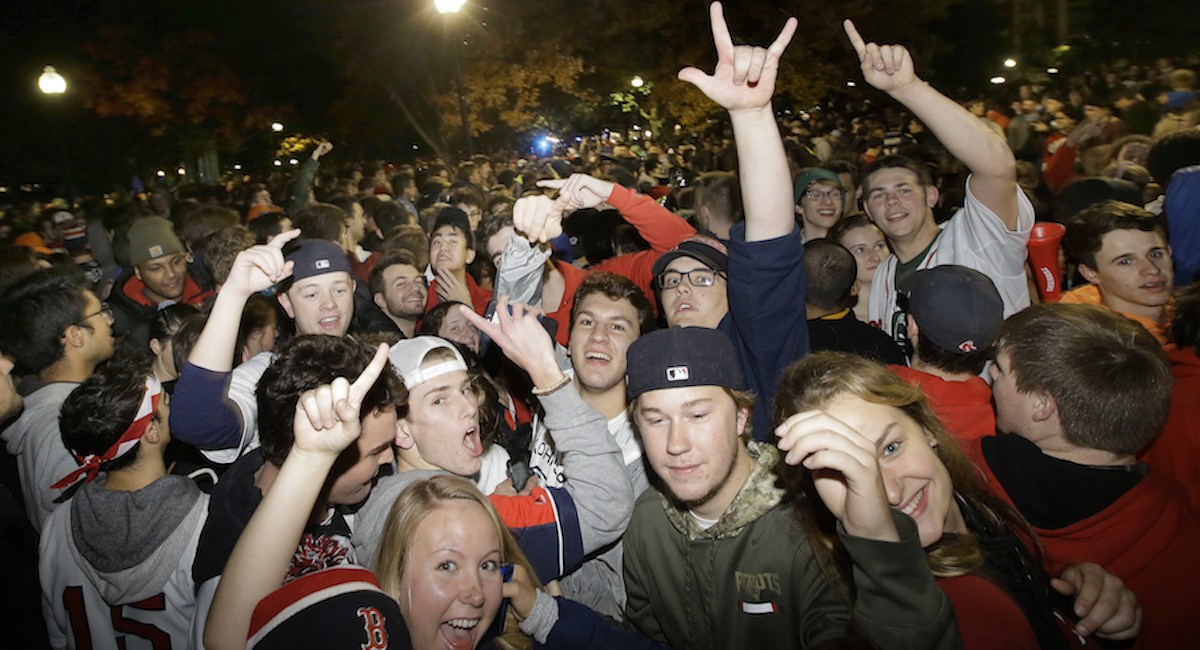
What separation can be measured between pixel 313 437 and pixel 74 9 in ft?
94.1

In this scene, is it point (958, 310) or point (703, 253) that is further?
point (703, 253)

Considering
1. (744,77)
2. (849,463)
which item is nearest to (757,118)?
(744,77)

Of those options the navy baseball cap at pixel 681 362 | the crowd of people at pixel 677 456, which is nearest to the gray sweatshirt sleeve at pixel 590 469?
the crowd of people at pixel 677 456

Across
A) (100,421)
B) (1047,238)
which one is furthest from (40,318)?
(1047,238)

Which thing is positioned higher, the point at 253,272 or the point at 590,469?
the point at 253,272

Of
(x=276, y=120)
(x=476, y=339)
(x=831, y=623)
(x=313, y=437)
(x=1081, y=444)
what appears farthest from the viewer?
(x=276, y=120)

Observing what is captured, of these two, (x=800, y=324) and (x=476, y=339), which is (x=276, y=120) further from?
(x=800, y=324)

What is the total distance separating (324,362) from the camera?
8.70ft

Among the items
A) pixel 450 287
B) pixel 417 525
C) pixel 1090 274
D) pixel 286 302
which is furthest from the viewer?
pixel 450 287

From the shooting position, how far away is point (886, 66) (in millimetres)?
3320

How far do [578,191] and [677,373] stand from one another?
1.59 metres

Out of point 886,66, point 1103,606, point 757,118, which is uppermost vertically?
point 886,66

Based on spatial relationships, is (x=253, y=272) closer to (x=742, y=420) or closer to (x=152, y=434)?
(x=152, y=434)

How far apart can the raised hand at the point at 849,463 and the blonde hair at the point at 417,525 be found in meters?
1.14
